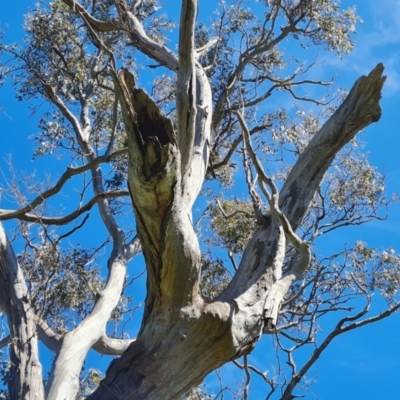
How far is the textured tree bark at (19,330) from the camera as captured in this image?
4.38 metres

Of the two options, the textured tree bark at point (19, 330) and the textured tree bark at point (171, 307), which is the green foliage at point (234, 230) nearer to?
the textured tree bark at point (19, 330)

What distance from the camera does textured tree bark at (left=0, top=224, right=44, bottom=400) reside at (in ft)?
14.4

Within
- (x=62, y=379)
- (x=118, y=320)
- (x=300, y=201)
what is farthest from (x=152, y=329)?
(x=118, y=320)

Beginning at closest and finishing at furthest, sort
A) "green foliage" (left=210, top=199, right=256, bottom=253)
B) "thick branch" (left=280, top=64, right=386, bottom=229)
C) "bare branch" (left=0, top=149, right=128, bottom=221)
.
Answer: "thick branch" (left=280, top=64, right=386, bottom=229) < "bare branch" (left=0, top=149, right=128, bottom=221) < "green foliage" (left=210, top=199, right=256, bottom=253)

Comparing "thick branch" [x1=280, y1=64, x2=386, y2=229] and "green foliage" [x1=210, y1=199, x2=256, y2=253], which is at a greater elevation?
"green foliage" [x1=210, y1=199, x2=256, y2=253]

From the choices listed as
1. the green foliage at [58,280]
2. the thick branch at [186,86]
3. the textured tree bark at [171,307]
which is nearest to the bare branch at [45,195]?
the green foliage at [58,280]

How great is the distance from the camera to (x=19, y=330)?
4.70 meters

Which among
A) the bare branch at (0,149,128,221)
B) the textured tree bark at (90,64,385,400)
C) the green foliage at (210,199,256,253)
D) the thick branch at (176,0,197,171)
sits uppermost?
the green foliage at (210,199,256,253)

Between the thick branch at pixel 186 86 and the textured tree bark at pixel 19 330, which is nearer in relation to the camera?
the thick branch at pixel 186 86

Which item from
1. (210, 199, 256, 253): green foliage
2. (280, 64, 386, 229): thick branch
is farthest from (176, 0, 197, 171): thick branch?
(210, 199, 256, 253): green foliage

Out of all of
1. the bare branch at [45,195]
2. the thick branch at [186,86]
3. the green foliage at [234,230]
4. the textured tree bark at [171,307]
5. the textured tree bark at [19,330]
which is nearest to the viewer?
the textured tree bark at [171,307]

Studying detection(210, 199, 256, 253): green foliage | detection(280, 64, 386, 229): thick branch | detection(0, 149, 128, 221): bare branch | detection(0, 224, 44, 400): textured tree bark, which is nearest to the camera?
detection(280, 64, 386, 229): thick branch

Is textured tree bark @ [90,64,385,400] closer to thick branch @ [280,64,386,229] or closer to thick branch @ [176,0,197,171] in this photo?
thick branch @ [176,0,197,171]

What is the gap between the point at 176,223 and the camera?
3.00 m
